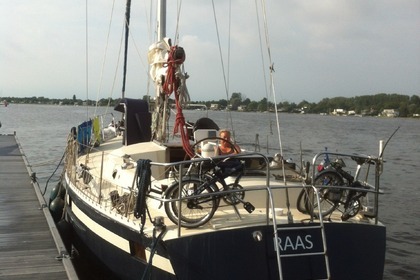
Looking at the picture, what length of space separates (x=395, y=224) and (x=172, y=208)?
1173 centimetres

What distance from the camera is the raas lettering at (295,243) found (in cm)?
634

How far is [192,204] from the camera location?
7012 mm

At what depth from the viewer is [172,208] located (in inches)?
278

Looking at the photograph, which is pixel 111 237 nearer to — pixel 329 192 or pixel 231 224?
pixel 231 224

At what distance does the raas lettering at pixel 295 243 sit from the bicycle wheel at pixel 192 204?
1.04m

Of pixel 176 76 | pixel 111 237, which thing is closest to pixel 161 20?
pixel 176 76

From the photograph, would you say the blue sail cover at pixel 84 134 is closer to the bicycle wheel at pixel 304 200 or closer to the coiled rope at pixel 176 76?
the coiled rope at pixel 176 76

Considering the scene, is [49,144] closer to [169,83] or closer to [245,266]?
[169,83]

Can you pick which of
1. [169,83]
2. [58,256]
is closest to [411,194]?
[169,83]

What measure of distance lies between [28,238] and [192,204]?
465 cm

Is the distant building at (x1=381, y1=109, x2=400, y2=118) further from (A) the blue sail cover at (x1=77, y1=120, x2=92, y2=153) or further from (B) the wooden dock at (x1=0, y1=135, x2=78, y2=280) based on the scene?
(B) the wooden dock at (x1=0, y1=135, x2=78, y2=280)

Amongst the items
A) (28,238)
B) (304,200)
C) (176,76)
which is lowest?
(28,238)

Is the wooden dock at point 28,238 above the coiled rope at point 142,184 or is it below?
below

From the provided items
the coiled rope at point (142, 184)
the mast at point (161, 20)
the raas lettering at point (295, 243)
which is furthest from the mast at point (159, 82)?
the raas lettering at point (295, 243)
